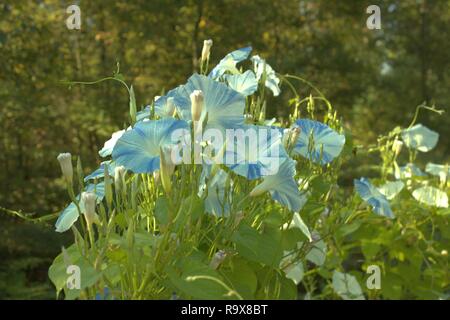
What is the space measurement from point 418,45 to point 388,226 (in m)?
7.77

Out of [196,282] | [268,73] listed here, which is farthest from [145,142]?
[268,73]

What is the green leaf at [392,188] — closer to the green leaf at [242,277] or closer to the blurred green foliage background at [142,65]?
the green leaf at [242,277]

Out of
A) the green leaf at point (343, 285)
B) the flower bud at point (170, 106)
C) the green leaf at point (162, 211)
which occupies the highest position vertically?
the flower bud at point (170, 106)

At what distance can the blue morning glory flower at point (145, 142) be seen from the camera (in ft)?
2.32

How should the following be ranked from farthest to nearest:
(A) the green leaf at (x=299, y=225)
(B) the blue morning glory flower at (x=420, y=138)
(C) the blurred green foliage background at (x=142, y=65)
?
(C) the blurred green foliage background at (x=142, y=65) < (B) the blue morning glory flower at (x=420, y=138) < (A) the green leaf at (x=299, y=225)

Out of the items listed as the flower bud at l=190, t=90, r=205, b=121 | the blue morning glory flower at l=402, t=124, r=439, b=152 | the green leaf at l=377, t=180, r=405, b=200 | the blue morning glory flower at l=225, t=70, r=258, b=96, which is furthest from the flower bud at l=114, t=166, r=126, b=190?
the blue morning glory flower at l=402, t=124, r=439, b=152

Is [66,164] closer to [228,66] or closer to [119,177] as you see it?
[119,177]

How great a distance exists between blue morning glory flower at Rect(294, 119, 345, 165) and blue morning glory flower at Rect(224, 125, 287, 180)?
21 centimetres

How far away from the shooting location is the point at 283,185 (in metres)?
0.75

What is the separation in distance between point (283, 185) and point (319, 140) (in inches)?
8.9

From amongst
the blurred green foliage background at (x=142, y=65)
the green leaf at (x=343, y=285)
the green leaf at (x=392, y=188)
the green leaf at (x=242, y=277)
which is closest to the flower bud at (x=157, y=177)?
the green leaf at (x=242, y=277)

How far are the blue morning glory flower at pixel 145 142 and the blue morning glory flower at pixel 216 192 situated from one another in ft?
0.19
